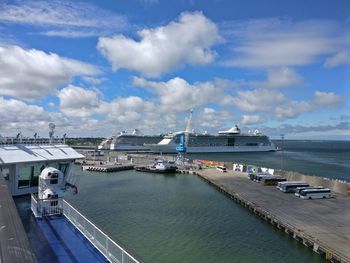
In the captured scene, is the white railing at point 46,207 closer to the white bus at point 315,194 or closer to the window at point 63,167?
the window at point 63,167

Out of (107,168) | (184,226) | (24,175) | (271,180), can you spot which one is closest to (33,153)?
(24,175)

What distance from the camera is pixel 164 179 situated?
66688 mm

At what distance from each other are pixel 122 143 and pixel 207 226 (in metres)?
132

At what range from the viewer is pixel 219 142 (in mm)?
162625

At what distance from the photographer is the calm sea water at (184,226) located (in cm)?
2473

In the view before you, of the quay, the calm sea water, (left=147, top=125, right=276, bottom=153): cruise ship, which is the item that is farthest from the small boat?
(left=147, top=125, right=276, bottom=153): cruise ship

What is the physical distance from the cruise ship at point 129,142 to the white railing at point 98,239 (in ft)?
452

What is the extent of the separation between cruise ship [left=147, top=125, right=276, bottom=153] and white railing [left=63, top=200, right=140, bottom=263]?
127 m

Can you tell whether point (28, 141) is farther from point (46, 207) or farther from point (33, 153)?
point (46, 207)

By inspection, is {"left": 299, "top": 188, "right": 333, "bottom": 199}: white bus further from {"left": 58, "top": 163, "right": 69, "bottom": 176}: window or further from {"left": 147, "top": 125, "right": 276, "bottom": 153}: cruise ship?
{"left": 147, "top": 125, "right": 276, "bottom": 153}: cruise ship

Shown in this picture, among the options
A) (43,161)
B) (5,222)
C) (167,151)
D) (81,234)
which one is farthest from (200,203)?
(167,151)

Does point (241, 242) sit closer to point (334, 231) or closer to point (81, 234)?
point (334, 231)

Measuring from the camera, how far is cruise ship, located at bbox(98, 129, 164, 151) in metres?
159

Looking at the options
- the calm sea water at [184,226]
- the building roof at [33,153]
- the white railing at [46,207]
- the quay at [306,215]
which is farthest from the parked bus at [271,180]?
the white railing at [46,207]
